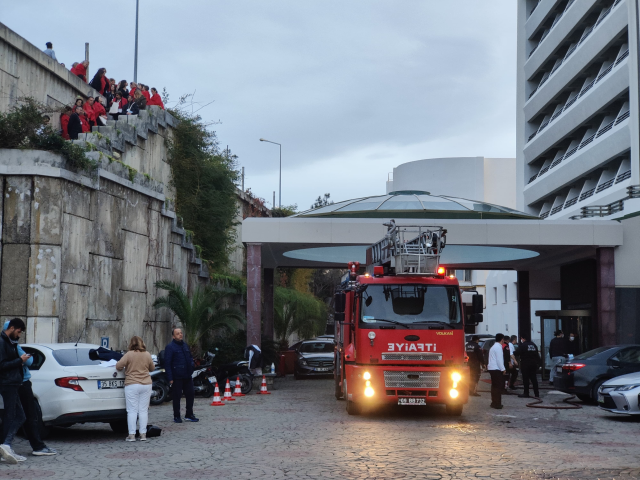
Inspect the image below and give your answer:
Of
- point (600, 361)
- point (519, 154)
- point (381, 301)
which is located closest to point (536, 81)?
point (519, 154)

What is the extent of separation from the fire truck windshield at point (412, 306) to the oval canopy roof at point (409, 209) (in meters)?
10.0

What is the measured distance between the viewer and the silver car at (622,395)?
1449cm

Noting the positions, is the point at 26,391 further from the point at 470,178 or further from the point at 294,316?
the point at 470,178

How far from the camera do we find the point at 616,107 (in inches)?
1681

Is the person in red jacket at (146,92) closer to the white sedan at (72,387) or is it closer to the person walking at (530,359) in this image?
the person walking at (530,359)

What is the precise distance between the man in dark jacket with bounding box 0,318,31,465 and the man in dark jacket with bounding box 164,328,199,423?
4.45m

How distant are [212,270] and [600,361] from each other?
16714mm

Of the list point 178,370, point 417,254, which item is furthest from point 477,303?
point 178,370

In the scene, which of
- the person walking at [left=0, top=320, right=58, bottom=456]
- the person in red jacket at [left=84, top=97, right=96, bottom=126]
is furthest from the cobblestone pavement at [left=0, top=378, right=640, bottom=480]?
the person in red jacket at [left=84, top=97, right=96, bottom=126]

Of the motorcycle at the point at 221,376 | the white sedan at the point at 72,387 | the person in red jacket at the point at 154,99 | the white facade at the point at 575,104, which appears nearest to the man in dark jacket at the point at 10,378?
the white sedan at the point at 72,387

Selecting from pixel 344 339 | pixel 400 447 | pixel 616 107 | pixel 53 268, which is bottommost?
pixel 400 447

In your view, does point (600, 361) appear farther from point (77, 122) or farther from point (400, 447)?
point (77, 122)

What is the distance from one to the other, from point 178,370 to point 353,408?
3595 millimetres

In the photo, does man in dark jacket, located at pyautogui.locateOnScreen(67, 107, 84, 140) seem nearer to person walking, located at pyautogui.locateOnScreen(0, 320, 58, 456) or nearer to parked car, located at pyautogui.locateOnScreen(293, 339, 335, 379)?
person walking, located at pyautogui.locateOnScreen(0, 320, 58, 456)
